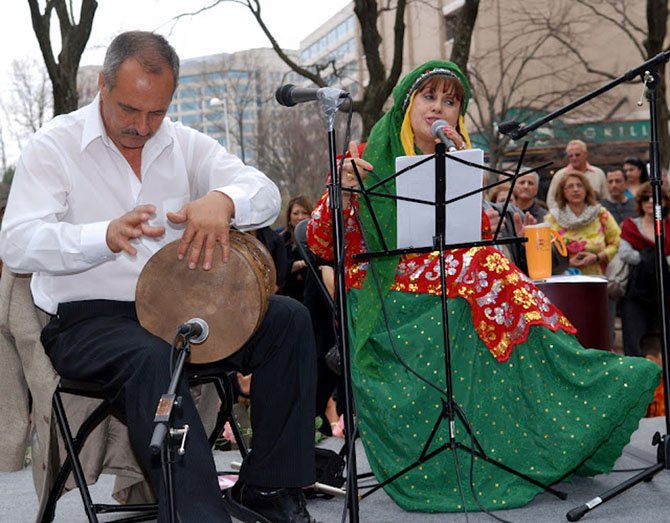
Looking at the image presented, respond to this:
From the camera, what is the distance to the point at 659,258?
10.9 feet

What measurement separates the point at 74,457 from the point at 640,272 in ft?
15.2

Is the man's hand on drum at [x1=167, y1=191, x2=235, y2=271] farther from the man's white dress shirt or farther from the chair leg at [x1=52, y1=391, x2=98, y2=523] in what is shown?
the chair leg at [x1=52, y1=391, x2=98, y2=523]

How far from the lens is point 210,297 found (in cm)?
275

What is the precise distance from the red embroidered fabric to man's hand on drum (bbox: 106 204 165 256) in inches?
45.1

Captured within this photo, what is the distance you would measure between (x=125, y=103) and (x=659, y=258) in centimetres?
191

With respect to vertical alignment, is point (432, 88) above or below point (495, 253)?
above

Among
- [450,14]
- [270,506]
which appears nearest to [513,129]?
[270,506]

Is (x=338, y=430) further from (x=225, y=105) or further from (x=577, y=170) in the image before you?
(x=225, y=105)

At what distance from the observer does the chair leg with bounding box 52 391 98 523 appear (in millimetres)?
2691

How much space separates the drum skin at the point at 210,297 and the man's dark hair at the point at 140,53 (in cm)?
55

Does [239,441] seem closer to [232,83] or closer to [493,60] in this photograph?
[493,60]

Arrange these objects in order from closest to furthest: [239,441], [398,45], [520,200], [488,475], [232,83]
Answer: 1. [239,441]
2. [488,475]
3. [520,200]
4. [398,45]
5. [232,83]

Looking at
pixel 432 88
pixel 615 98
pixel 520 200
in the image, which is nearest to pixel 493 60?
pixel 615 98

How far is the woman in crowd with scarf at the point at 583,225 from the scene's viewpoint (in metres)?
6.38
